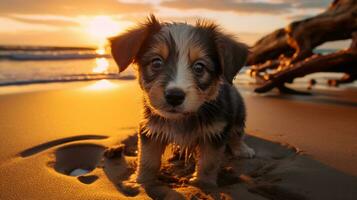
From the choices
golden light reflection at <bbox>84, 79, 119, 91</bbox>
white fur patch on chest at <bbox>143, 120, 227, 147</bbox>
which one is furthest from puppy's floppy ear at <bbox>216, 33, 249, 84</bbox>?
golden light reflection at <bbox>84, 79, 119, 91</bbox>

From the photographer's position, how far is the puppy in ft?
12.4

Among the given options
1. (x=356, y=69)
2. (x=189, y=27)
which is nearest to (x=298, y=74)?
(x=356, y=69)

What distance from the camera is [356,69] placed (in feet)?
31.5

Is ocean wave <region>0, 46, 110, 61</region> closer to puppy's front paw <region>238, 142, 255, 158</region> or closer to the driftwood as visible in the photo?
the driftwood

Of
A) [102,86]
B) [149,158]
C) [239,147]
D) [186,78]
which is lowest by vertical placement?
[102,86]

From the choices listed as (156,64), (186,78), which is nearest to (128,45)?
(156,64)

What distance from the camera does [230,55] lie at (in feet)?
12.8

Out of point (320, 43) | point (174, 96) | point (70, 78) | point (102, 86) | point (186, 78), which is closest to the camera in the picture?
point (174, 96)

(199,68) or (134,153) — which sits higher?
(199,68)

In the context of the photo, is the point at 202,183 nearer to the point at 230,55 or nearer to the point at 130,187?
the point at 130,187

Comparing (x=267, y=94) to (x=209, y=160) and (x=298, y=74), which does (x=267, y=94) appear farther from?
(x=209, y=160)

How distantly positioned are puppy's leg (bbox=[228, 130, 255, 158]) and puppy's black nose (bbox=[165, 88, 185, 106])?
1670 mm

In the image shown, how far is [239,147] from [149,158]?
1.36m

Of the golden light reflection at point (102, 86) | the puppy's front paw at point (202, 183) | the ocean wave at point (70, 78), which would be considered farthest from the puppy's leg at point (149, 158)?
the ocean wave at point (70, 78)
